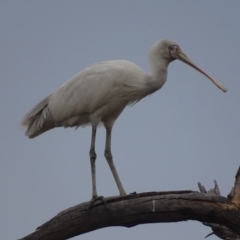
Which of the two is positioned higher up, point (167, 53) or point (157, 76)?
point (167, 53)

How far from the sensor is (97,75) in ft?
35.1

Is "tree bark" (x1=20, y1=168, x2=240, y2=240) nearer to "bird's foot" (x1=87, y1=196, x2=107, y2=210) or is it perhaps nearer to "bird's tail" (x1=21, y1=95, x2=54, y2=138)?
"bird's foot" (x1=87, y1=196, x2=107, y2=210)

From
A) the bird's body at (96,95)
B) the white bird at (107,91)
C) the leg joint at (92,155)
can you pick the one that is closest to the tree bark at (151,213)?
the white bird at (107,91)

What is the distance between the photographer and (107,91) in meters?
10.5

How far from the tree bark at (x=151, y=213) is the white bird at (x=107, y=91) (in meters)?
1.40

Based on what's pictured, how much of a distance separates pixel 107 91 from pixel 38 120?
1.38m

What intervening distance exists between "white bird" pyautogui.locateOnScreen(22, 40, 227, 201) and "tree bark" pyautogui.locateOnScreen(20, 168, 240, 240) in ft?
4.58

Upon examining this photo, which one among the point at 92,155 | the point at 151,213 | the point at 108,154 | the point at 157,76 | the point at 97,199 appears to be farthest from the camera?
the point at 108,154

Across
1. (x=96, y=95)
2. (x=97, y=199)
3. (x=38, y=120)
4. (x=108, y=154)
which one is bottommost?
(x=97, y=199)

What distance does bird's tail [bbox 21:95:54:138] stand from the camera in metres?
11.1

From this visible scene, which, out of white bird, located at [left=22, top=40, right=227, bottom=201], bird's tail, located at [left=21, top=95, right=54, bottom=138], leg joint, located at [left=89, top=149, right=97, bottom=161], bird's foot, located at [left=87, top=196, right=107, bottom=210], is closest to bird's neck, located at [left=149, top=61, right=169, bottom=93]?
white bird, located at [left=22, top=40, right=227, bottom=201]

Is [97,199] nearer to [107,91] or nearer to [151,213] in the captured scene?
[151,213]

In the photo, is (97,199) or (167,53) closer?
(97,199)

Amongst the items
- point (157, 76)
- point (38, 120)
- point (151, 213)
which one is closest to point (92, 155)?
point (38, 120)
